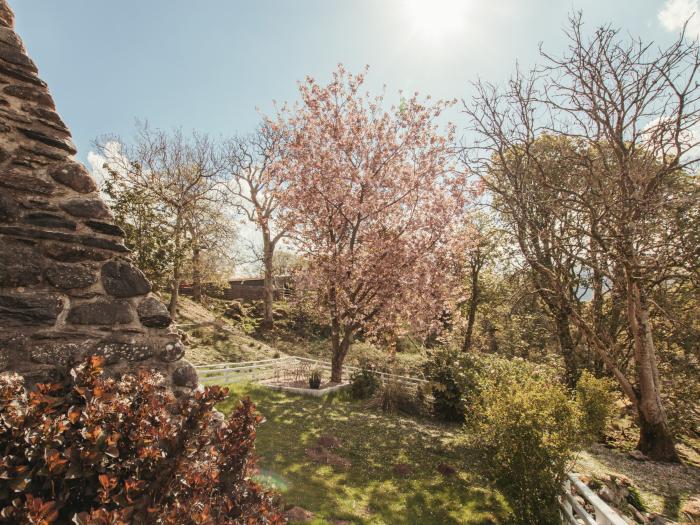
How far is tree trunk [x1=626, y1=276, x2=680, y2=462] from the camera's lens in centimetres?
891

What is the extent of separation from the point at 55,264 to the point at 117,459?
1.85 metres

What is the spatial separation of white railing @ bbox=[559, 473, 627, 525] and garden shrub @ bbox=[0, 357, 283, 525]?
344 centimetres

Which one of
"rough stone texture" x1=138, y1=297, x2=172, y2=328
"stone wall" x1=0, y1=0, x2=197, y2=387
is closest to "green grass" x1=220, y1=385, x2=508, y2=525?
"rough stone texture" x1=138, y1=297, x2=172, y2=328

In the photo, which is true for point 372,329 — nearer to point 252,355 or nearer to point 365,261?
point 365,261

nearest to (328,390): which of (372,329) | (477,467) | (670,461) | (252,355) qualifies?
(372,329)

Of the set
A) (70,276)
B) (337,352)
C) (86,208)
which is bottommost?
(337,352)

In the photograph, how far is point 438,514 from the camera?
17.7 feet

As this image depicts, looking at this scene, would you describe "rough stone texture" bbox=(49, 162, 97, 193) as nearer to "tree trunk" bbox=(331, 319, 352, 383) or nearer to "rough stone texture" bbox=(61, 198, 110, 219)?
"rough stone texture" bbox=(61, 198, 110, 219)

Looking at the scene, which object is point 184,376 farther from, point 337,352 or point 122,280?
point 337,352

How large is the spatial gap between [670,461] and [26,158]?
13346 mm

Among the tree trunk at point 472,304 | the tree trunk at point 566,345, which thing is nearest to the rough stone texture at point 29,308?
the tree trunk at point 566,345

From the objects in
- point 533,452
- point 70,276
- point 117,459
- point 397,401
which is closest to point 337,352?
point 397,401

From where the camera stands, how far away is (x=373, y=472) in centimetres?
680

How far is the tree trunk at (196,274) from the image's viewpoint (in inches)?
862
